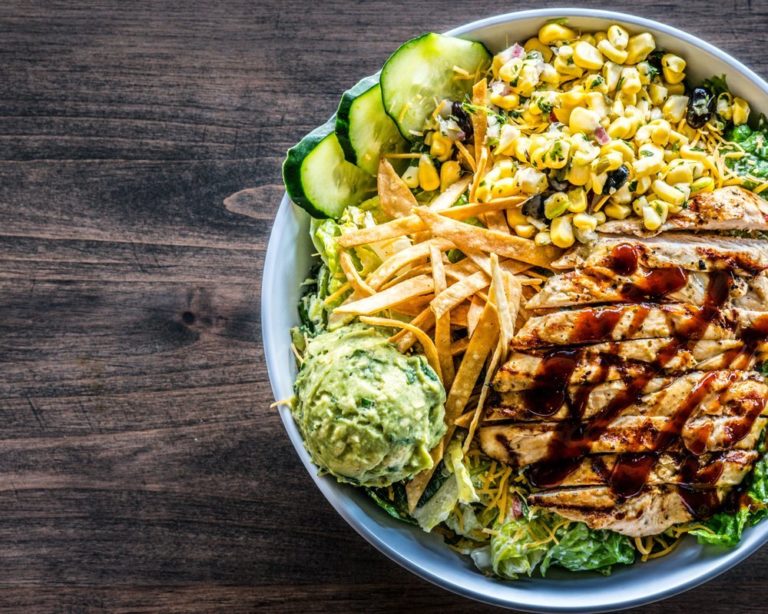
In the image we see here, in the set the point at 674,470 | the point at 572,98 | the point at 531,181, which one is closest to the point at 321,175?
the point at 531,181

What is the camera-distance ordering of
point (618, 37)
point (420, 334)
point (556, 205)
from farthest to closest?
point (618, 37)
point (556, 205)
point (420, 334)

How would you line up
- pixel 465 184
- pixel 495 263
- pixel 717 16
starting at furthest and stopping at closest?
1. pixel 717 16
2. pixel 465 184
3. pixel 495 263

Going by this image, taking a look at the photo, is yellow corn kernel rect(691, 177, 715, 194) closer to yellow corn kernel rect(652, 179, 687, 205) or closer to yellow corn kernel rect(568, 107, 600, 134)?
yellow corn kernel rect(652, 179, 687, 205)

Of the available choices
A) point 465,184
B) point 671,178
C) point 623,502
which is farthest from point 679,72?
point 623,502

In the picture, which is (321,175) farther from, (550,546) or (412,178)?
(550,546)

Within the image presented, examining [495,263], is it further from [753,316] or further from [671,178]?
[753,316]

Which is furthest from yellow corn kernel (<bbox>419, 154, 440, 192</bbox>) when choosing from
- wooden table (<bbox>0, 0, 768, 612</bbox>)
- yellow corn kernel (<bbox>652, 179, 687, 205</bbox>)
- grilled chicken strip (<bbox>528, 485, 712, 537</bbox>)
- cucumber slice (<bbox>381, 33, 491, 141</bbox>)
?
grilled chicken strip (<bbox>528, 485, 712, 537</bbox>)

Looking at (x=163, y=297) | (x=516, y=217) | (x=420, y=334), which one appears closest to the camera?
(x=420, y=334)
